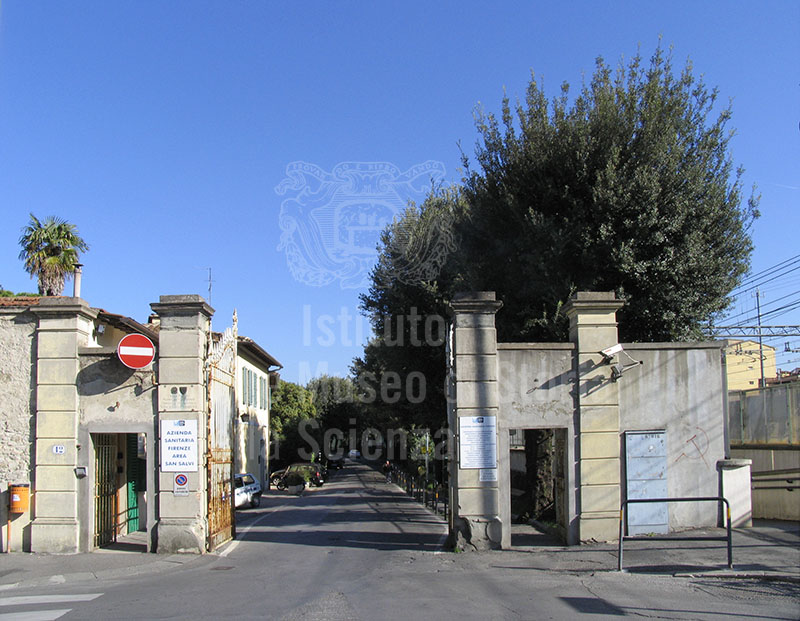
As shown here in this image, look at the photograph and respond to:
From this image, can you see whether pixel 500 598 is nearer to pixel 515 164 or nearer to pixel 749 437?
pixel 515 164

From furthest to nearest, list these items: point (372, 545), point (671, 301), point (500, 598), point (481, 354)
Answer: point (671, 301) < point (372, 545) < point (481, 354) < point (500, 598)

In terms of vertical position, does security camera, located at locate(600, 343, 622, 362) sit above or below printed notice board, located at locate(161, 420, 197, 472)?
above

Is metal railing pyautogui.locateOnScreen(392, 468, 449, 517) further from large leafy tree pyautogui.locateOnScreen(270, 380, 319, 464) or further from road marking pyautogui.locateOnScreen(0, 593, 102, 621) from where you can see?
large leafy tree pyautogui.locateOnScreen(270, 380, 319, 464)

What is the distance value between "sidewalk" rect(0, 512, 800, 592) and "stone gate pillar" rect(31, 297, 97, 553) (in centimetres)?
47

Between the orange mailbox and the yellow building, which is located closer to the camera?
the orange mailbox

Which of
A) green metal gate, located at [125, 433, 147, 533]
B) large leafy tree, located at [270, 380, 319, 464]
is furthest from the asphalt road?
large leafy tree, located at [270, 380, 319, 464]

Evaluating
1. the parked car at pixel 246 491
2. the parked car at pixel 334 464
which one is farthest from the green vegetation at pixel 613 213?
the parked car at pixel 334 464

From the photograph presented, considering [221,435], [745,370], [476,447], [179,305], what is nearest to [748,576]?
[476,447]

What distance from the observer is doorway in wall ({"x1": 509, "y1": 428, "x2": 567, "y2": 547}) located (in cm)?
1370

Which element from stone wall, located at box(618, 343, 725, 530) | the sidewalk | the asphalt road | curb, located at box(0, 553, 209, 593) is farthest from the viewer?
stone wall, located at box(618, 343, 725, 530)

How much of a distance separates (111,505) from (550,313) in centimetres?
1000

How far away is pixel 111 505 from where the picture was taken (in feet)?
47.8

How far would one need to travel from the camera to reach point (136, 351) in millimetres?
13391

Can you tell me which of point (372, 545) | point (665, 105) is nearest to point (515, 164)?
point (665, 105)
